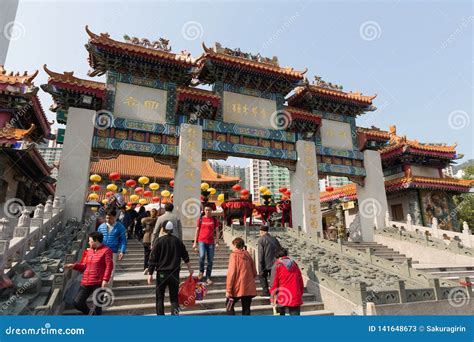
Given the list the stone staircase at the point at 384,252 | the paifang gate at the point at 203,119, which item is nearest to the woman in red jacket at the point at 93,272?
the paifang gate at the point at 203,119

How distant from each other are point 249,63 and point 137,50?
5448 mm

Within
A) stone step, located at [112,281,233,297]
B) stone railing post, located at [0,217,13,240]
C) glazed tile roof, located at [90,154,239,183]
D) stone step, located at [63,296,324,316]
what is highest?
glazed tile roof, located at [90,154,239,183]

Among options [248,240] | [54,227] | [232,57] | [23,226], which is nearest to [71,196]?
[54,227]

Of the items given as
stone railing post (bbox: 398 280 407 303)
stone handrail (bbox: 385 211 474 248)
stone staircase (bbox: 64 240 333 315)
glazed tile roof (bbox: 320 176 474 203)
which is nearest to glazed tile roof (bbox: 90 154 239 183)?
glazed tile roof (bbox: 320 176 474 203)

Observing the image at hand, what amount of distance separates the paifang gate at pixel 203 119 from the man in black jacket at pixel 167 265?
7.64m

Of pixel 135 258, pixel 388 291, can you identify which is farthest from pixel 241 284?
pixel 135 258

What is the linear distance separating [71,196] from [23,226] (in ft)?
16.6

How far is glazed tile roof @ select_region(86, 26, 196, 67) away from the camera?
12070mm

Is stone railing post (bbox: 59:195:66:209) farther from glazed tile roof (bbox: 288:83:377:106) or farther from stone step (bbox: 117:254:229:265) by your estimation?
glazed tile roof (bbox: 288:83:377:106)

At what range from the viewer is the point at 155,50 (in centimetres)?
1313

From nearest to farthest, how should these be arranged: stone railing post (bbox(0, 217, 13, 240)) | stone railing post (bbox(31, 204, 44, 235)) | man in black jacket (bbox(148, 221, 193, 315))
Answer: man in black jacket (bbox(148, 221, 193, 315)) < stone railing post (bbox(0, 217, 13, 240)) < stone railing post (bbox(31, 204, 44, 235))

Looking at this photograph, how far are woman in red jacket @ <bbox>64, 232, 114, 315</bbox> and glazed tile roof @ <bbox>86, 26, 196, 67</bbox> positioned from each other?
423 inches

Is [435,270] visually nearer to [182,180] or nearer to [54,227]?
[182,180]

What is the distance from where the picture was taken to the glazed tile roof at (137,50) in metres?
12.1
